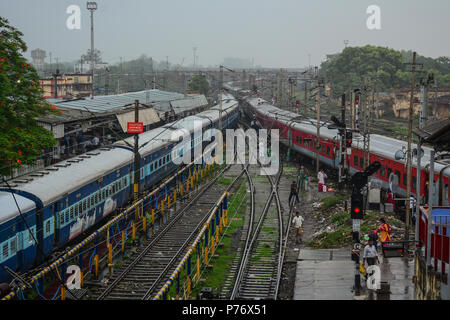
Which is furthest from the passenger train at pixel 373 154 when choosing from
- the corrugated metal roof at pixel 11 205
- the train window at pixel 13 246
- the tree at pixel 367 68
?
the tree at pixel 367 68

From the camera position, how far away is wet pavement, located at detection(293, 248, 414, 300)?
14.1 m

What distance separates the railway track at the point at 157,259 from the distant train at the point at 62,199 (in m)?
2.11

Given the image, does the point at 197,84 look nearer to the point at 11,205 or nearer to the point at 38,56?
the point at 38,56

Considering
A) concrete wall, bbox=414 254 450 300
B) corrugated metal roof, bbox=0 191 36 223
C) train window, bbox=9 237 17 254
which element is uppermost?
corrugated metal roof, bbox=0 191 36 223

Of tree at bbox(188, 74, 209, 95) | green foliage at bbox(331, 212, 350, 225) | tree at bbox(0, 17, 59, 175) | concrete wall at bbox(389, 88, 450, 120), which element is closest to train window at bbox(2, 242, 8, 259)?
tree at bbox(0, 17, 59, 175)

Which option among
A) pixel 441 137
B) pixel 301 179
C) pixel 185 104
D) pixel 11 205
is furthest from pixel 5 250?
pixel 185 104

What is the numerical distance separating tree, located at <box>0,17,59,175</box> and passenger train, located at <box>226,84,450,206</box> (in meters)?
14.3

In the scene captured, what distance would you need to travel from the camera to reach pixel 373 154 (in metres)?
28.4

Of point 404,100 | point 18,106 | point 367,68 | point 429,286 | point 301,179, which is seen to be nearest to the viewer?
point 429,286

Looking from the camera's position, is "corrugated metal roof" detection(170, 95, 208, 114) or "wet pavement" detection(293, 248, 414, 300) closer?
"wet pavement" detection(293, 248, 414, 300)

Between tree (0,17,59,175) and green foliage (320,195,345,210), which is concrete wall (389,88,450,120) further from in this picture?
tree (0,17,59,175)

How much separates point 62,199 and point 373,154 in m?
17.2

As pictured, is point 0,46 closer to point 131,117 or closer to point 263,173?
point 131,117

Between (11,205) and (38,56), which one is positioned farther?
(38,56)
